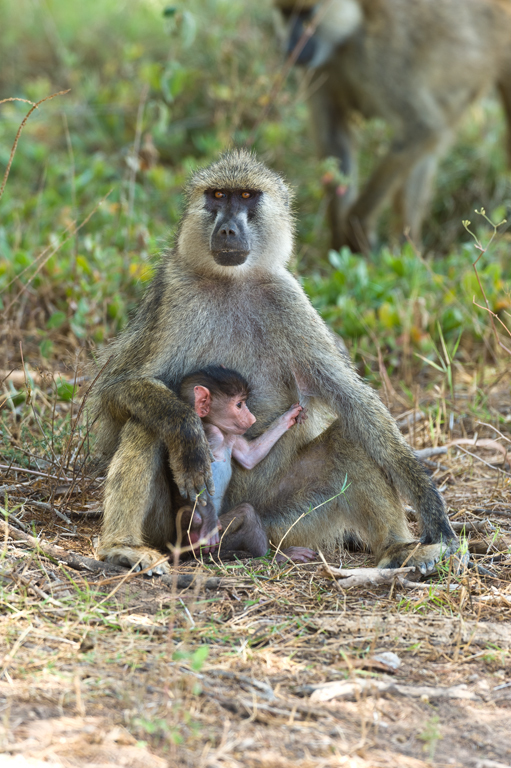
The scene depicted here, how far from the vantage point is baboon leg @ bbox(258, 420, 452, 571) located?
2.90 m

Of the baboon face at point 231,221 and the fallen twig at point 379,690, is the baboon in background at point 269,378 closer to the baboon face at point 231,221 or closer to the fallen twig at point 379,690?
the baboon face at point 231,221

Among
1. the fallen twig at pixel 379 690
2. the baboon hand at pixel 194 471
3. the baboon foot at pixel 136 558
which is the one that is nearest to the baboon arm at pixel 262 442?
the baboon hand at pixel 194 471

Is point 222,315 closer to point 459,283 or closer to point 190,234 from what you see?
point 190,234

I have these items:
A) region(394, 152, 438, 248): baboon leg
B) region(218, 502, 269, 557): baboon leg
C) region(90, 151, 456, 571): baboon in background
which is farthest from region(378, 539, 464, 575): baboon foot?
region(394, 152, 438, 248): baboon leg

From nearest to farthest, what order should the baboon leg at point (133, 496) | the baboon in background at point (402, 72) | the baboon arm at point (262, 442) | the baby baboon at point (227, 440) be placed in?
the baboon leg at point (133, 496) → the baby baboon at point (227, 440) → the baboon arm at point (262, 442) → the baboon in background at point (402, 72)

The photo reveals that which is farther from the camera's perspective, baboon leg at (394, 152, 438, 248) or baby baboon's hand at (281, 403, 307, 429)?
baboon leg at (394, 152, 438, 248)

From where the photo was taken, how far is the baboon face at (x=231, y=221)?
2.86 m

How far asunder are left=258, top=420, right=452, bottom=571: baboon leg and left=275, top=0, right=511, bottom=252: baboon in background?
4067mm

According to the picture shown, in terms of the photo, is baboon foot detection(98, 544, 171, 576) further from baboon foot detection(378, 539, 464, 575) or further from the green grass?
the green grass

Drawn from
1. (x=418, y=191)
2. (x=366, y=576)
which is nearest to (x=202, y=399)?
(x=366, y=576)

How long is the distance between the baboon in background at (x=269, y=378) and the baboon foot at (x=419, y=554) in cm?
2

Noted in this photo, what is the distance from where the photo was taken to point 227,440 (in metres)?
2.88

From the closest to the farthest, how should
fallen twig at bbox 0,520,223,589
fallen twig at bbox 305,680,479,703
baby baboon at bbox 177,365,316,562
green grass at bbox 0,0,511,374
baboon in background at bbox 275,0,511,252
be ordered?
1. fallen twig at bbox 305,680,479,703
2. fallen twig at bbox 0,520,223,589
3. baby baboon at bbox 177,365,316,562
4. green grass at bbox 0,0,511,374
5. baboon in background at bbox 275,0,511,252

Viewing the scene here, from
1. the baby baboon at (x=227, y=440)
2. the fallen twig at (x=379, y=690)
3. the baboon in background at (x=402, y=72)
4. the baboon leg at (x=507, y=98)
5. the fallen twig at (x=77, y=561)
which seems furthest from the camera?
the baboon leg at (x=507, y=98)
